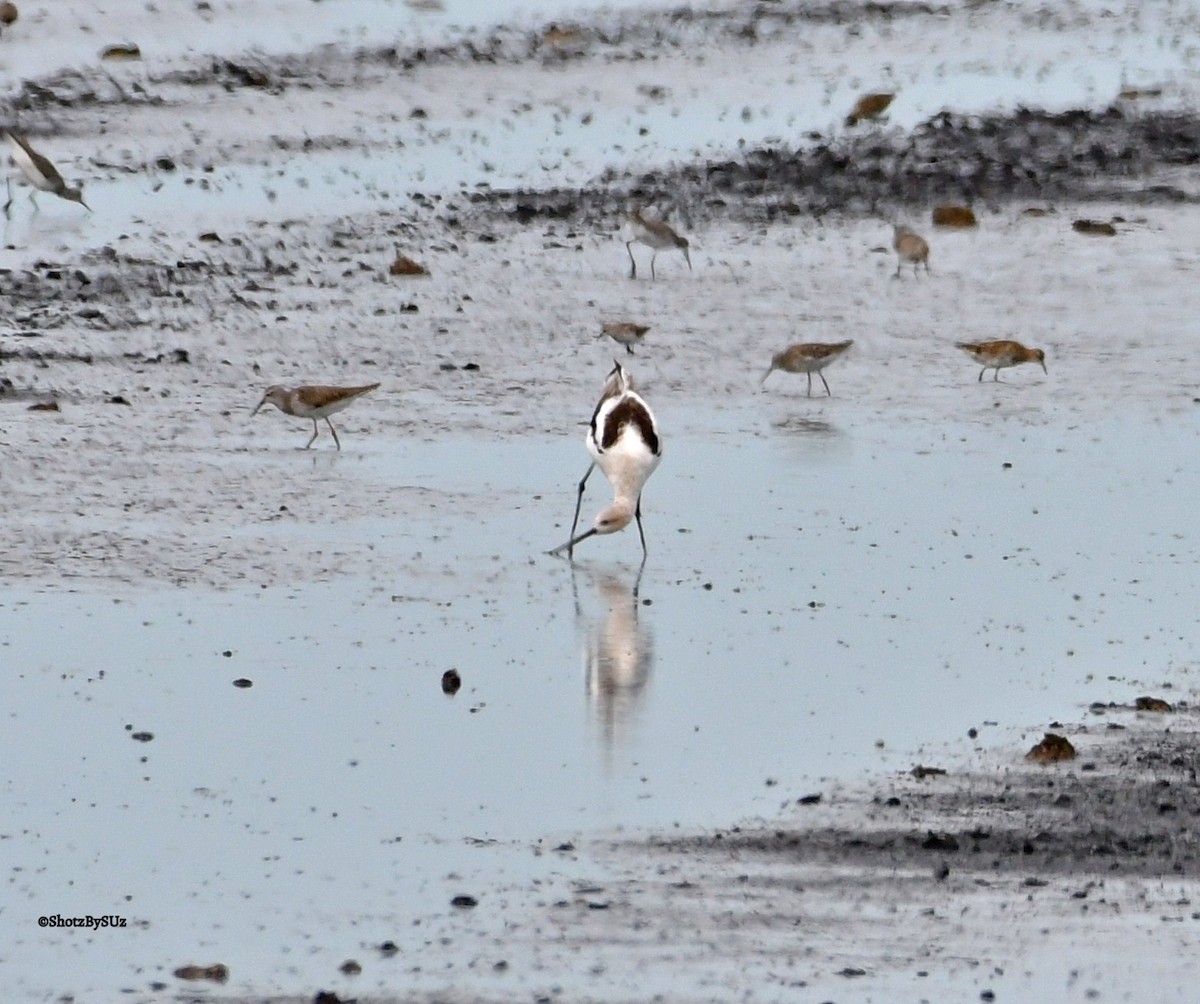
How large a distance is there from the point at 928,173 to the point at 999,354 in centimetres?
635

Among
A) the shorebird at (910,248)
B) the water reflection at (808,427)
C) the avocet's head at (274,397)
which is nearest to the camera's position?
the avocet's head at (274,397)

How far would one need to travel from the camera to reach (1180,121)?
2191cm

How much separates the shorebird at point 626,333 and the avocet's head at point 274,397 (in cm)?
224

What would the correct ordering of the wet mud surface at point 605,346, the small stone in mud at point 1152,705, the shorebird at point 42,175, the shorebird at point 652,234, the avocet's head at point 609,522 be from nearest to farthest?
1. the wet mud surface at point 605,346
2. the small stone in mud at point 1152,705
3. the avocet's head at point 609,522
4. the shorebird at point 652,234
5. the shorebird at point 42,175

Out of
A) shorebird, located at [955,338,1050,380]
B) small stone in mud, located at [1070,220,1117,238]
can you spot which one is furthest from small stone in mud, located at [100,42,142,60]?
shorebird, located at [955,338,1050,380]

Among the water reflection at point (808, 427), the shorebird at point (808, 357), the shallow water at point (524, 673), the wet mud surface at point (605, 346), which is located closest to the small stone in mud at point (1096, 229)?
the wet mud surface at point (605, 346)

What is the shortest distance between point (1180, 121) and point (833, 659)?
46.0 feet

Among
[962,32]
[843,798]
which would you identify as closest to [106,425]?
[843,798]

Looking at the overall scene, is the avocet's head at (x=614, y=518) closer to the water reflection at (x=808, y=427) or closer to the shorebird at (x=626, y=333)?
the water reflection at (x=808, y=427)

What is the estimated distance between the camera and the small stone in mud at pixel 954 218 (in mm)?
18391

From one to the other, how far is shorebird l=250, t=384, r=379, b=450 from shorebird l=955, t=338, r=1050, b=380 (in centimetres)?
357

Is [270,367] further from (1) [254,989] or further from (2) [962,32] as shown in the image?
(2) [962,32]

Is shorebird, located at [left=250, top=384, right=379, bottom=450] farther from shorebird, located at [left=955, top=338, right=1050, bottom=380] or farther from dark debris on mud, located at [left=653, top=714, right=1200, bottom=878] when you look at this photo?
dark debris on mud, located at [left=653, top=714, right=1200, bottom=878]

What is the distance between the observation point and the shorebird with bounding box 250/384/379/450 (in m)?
12.3
